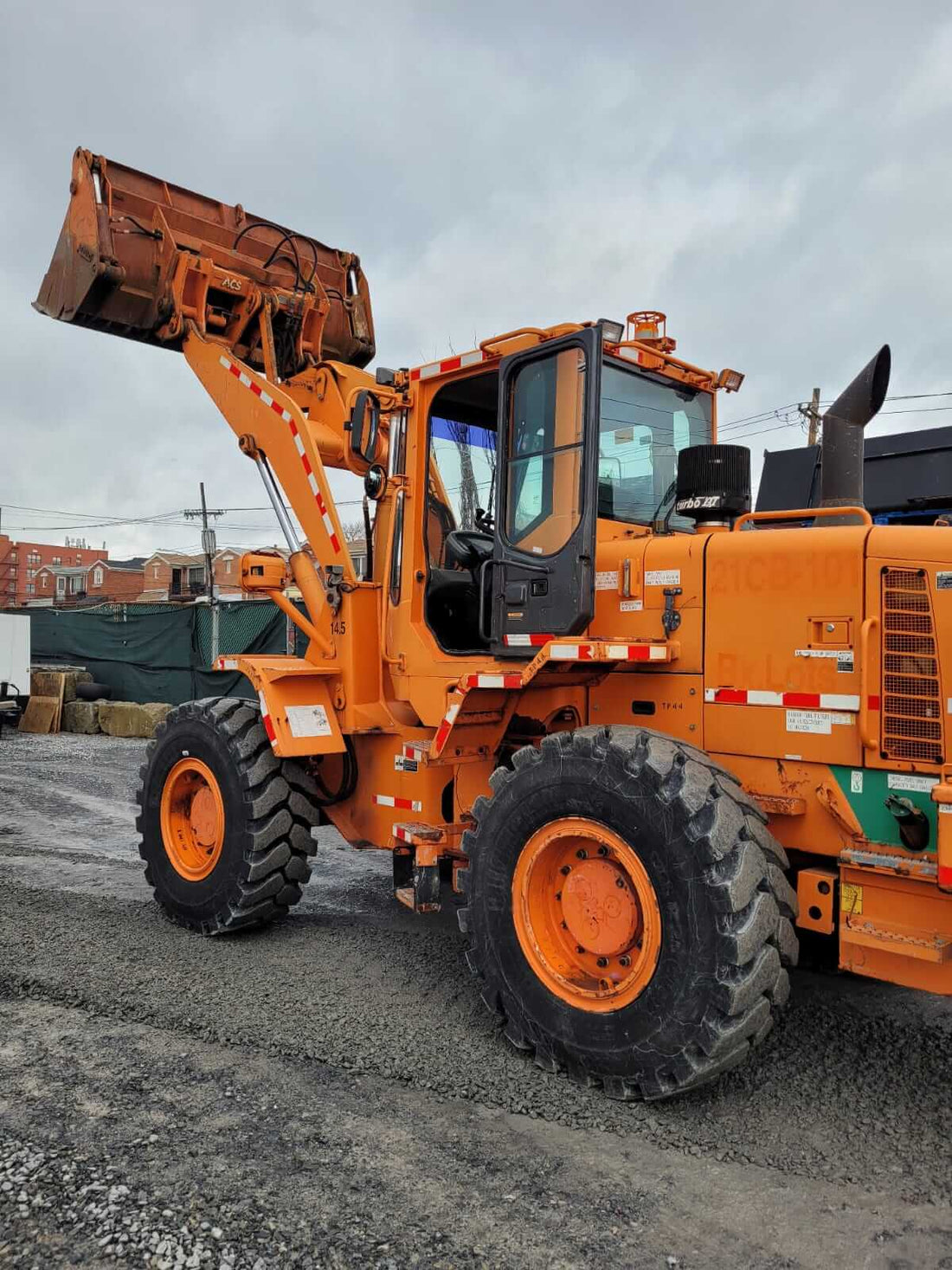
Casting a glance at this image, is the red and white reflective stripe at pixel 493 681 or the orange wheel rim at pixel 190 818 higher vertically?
the red and white reflective stripe at pixel 493 681

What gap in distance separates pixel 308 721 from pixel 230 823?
70 cm

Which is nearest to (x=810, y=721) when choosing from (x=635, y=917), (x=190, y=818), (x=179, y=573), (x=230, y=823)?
(x=635, y=917)

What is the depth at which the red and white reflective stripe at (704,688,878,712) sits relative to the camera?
354 cm

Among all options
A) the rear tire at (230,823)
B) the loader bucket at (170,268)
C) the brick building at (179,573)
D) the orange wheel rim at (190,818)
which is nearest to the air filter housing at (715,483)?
the rear tire at (230,823)

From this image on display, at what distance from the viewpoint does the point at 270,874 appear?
5.12m

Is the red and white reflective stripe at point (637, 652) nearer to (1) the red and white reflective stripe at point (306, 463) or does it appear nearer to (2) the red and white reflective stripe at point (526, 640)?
(2) the red and white reflective stripe at point (526, 640)

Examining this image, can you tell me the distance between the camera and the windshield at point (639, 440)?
4.50 metres

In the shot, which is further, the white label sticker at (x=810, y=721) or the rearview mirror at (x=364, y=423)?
the rearview mirror at (x=364, y=423)

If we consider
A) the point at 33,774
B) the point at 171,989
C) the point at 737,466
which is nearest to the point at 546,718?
the point at 737,466

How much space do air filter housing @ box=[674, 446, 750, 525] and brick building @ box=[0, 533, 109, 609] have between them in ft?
215

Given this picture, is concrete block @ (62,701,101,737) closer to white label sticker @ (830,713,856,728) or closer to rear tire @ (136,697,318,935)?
rear tire @ (136,697,318,935)

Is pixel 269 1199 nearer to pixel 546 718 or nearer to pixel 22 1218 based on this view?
pixel 22 1218

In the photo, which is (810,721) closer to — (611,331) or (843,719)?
(843,719)

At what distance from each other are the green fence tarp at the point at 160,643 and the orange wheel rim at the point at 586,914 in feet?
34.6
